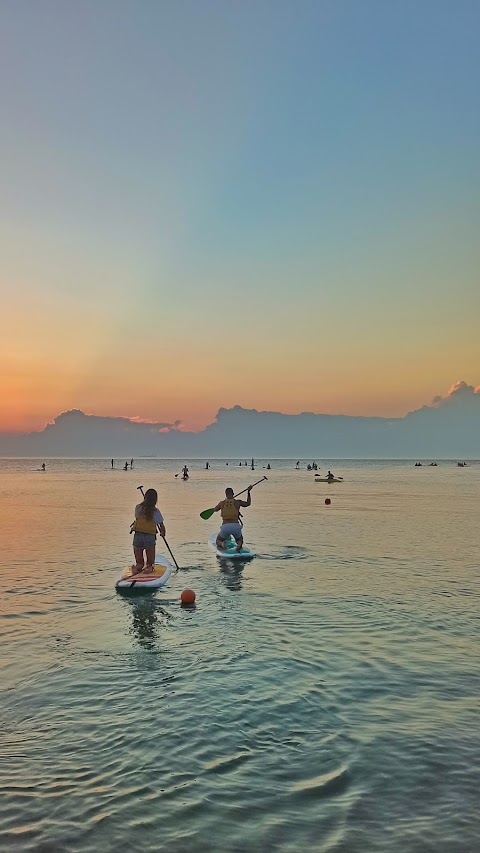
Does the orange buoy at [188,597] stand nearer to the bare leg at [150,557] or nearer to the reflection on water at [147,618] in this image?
the reflection on water at [147,618]

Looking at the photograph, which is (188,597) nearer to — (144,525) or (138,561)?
(144,525)

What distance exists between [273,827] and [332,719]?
279cm

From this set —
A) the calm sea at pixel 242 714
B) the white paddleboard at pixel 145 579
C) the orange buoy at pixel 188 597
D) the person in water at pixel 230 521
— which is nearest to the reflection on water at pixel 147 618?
the calm sea at pixel 242 714

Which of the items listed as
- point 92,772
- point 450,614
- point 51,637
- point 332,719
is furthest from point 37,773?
point 450,614

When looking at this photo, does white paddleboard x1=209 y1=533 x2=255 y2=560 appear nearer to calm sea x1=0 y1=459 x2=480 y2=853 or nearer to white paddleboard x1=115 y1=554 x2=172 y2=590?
calm sea x1=0 y1=459 x2=480 y2=853

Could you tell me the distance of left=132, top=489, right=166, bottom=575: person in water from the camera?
58.3 ft

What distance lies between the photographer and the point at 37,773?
7.06m

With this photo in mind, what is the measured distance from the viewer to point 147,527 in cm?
1791

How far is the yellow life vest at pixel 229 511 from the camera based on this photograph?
76.5ft

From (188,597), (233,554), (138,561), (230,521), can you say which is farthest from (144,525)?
(230,521)

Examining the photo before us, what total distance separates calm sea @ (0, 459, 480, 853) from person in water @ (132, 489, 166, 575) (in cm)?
123

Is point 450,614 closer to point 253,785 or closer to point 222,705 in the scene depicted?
point 222,705

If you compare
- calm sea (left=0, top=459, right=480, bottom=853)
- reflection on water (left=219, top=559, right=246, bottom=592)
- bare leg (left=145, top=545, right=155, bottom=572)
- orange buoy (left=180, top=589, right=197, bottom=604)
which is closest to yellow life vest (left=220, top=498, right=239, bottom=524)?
reflection on water (left=219, top=559, right=246, bottom=592)

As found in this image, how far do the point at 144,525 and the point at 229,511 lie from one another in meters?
6.04
